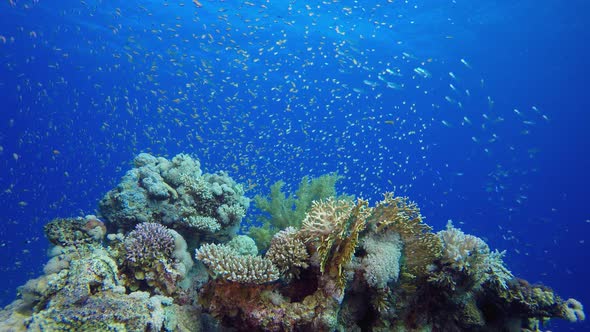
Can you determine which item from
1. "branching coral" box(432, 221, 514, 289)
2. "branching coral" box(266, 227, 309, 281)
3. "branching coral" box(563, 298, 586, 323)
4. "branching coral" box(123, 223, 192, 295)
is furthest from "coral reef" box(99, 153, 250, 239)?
"branching coral" box(563, 298, 586, 323)

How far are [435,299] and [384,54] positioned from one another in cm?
4171

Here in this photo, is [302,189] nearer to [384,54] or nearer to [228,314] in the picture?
[228,314]

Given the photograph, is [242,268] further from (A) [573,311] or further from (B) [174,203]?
(A) [573,311]

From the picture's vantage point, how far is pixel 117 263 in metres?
5.13

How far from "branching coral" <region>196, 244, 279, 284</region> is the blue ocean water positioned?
304 inches

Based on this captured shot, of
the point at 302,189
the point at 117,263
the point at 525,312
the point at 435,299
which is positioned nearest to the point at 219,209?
the point at 117,263

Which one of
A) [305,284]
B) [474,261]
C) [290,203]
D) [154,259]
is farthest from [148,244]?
[474,261]

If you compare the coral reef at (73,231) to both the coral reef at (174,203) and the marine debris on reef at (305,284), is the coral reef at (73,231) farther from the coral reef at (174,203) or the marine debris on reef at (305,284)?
the coral reef at (174,203)

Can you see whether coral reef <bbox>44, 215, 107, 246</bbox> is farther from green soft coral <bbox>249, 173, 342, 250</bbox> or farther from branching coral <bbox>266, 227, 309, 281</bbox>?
branching coral <bbox>266, 227, 309, 281</bbox>

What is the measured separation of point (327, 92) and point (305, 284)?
62.5m

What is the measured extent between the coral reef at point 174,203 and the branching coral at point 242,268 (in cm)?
237

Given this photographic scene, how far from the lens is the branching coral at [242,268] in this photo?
13.3ft

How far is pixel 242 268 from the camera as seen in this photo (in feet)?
13.5

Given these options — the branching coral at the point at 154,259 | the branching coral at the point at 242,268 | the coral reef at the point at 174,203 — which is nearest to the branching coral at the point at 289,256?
the branching coral at the point at 242,268
